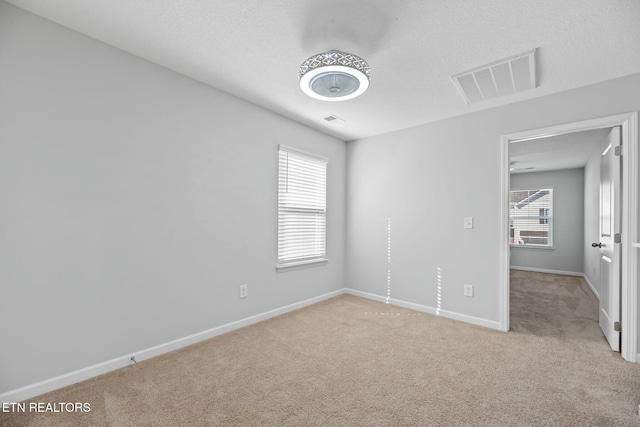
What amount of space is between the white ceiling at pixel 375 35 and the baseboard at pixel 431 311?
2.41m

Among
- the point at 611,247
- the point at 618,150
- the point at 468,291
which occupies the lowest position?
the point at 468,291

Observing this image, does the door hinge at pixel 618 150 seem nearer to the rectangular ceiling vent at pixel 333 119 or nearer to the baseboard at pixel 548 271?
the rectangular ceiling vent at pixel 333 119

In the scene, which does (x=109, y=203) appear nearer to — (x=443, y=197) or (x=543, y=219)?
(x=443, y=197)

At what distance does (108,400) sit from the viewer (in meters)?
1.77

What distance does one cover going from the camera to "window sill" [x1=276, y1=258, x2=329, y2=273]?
3.39 meters

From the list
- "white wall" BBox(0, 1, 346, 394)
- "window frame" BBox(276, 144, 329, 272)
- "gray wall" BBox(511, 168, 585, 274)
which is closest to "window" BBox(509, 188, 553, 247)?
"gray wall" BBox(511, 168, 585, 274)

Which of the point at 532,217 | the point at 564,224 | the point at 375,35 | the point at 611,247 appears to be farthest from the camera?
the point at 532,217

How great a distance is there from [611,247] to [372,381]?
2530 millimetres

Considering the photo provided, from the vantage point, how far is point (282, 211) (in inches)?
136

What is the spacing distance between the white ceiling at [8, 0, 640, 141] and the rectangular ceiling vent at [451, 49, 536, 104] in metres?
0.08

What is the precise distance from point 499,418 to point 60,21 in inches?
147

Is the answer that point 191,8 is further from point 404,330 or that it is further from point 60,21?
point 404,330

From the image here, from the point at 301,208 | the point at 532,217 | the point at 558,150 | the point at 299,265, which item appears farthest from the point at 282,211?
the point at 532,217

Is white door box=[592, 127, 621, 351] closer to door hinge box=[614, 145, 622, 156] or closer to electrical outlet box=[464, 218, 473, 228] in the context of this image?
door hinge box=[614, 145, 622, 156]
